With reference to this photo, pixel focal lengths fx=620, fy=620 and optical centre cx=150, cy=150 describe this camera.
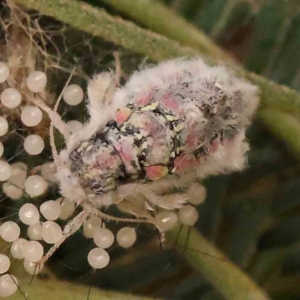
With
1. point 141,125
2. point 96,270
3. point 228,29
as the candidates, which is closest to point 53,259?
point 96,270

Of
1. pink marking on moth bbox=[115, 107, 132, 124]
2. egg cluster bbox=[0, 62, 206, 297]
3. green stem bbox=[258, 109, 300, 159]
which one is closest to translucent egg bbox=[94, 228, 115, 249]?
egg cluster bbox=[0, 62, 206, 297]

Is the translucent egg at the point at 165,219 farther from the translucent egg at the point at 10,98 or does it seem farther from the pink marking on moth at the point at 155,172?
the translucent egg at the point at 10,98

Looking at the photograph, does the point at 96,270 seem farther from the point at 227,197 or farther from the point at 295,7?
the point at 295,7

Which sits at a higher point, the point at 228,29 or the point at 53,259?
the point at 228,29

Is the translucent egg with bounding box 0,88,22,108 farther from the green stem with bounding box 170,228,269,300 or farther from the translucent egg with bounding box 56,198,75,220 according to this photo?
the green stem with bounding box 170,228,269,300

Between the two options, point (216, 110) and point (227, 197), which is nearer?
point (216, 110)

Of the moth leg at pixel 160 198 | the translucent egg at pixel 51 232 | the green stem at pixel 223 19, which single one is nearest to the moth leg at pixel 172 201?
the moth leg at pixel 160 198
